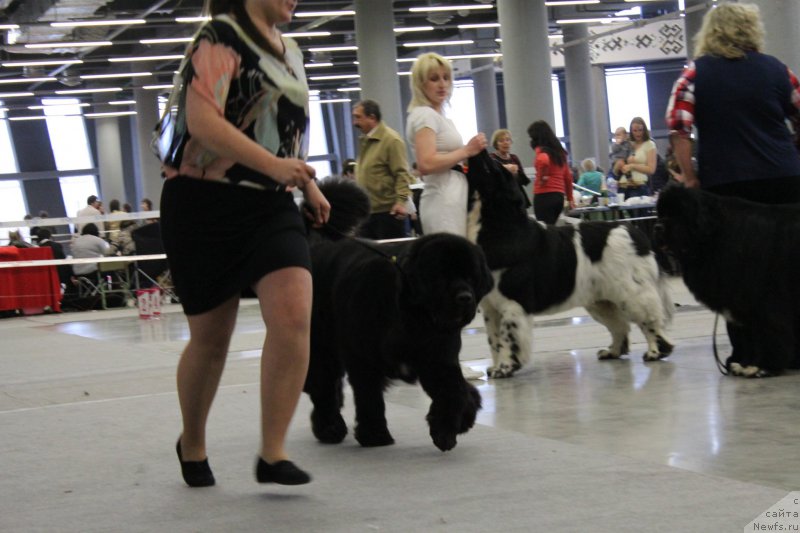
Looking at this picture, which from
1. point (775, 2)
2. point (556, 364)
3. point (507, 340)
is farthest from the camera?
point (775, 2)

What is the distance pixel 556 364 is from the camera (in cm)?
605

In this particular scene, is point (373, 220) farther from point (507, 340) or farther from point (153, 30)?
point (153, 30)

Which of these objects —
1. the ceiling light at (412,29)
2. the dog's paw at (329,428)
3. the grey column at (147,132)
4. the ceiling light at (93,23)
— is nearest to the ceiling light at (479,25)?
the ceiling light at (412,29)

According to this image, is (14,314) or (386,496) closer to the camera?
(386,496)

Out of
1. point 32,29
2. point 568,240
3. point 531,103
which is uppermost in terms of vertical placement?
point 32,29

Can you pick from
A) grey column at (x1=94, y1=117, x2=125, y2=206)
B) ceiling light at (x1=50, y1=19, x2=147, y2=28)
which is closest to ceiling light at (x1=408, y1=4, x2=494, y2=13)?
ceiling light at (x1=50, y1=19, x2=147, y2=28)

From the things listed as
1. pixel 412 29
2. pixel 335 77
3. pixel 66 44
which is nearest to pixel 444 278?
pixel 66 44

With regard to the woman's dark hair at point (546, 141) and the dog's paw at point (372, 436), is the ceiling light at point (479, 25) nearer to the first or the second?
the woman's dark hair at point (546, 141)

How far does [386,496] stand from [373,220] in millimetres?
4636

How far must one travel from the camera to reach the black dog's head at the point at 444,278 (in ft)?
11.7

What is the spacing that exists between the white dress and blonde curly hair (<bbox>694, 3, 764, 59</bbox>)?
1360mm

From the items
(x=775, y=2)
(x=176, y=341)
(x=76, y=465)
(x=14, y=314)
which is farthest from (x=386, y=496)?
(x=14, y=314)

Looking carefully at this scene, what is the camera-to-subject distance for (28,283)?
15.2m

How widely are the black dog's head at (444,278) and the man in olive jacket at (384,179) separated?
3.81 metres
